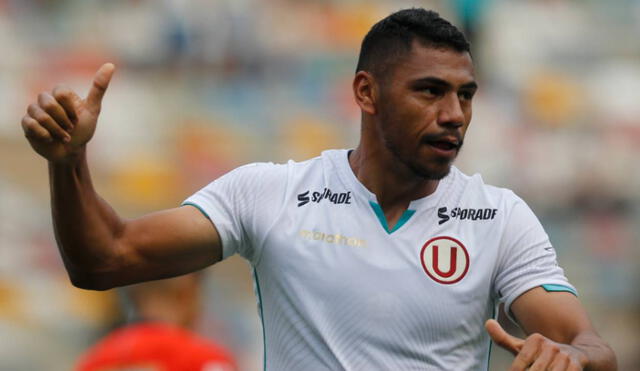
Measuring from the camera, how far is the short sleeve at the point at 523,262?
3750mm

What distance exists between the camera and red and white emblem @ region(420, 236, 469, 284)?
3785 millimetres

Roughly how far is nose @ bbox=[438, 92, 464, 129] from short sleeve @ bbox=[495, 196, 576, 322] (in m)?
0.36

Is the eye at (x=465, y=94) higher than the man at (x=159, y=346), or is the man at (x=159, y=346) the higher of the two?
the eye at (x=465, y=94)

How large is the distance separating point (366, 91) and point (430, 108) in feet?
1.31

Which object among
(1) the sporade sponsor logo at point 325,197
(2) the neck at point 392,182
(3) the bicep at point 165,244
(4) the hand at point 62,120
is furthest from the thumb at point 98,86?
(2) the neck at point 392,182

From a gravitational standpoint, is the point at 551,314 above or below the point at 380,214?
below

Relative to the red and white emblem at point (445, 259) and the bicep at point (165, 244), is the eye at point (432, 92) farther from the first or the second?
→ the bicep at point (165, 244)

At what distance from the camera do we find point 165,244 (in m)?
3.81

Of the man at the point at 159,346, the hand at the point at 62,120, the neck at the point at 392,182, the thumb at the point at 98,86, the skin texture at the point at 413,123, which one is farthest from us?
the man at the point at 159,346

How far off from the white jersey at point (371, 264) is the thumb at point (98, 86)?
54 cm

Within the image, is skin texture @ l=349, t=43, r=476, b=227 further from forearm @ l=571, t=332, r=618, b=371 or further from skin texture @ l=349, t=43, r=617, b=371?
forearm @ l=571, t=332, r=618, b=371

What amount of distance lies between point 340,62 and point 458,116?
789 centimetres

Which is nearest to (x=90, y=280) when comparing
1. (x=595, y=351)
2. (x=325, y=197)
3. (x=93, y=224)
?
(x=93, y=224)

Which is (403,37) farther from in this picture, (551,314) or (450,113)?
(551,314)
